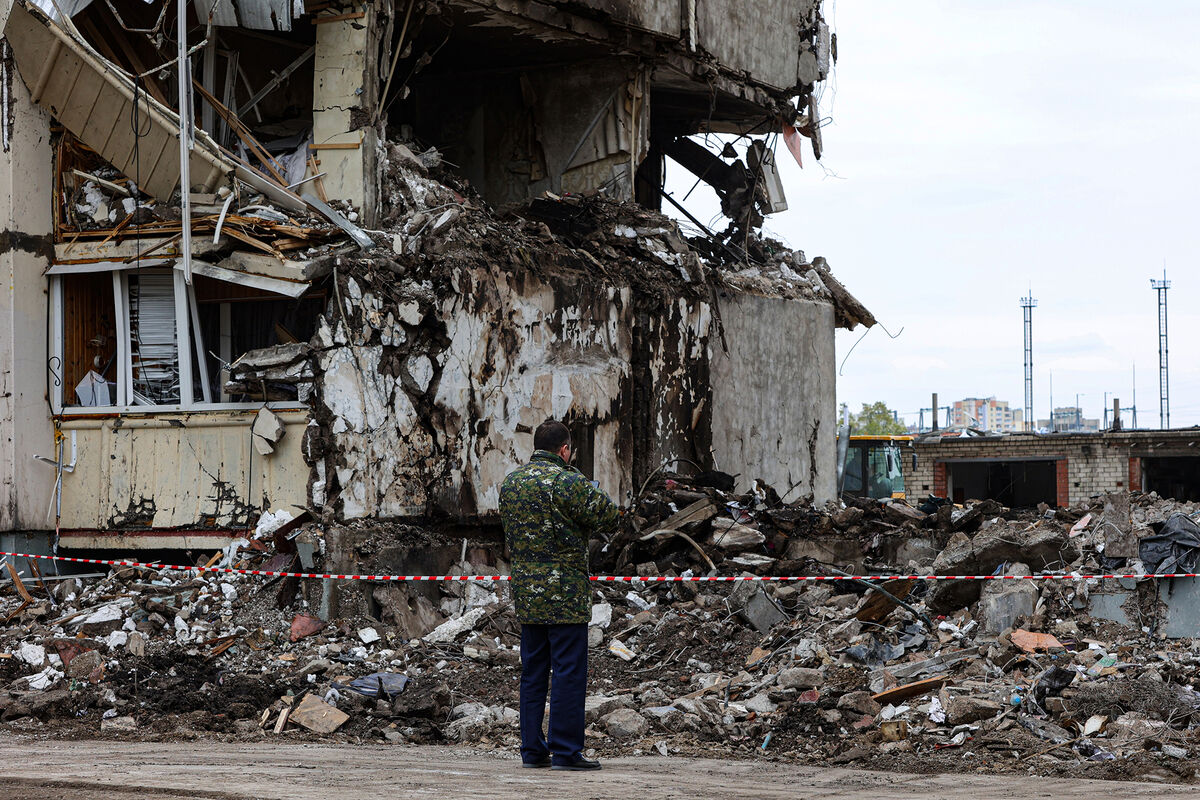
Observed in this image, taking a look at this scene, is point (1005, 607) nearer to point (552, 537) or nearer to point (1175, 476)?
point (552, 537)

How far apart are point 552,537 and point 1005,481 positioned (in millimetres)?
34168

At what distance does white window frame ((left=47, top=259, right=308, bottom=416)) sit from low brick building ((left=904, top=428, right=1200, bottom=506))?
1070 inches

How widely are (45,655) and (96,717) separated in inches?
52.6

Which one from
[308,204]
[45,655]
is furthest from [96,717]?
[308,204]

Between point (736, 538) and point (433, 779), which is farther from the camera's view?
point (736, 538)

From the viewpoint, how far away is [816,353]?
18.6 m

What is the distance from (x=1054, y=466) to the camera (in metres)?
37.1

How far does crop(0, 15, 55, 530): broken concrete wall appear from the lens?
11922mm

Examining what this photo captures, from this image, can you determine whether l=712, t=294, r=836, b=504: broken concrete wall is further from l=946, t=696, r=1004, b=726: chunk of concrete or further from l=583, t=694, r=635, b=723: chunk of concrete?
l=946, t=696, r=1004, b=726: chunk of concrete

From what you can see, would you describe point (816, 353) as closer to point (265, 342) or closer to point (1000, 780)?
point (265, 342)

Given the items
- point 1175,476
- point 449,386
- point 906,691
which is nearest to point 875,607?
point 906,691

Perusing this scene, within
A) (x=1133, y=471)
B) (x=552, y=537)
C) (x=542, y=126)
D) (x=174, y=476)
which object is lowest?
(x=1133, y=471)

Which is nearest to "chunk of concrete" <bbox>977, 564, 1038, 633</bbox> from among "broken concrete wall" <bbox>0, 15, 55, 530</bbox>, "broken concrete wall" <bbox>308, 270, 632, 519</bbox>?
"broken concrete wall" <bbox>308, 270, 632, 519</bbox>

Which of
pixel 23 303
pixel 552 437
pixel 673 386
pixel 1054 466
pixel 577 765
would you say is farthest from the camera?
pixel 1054 466
